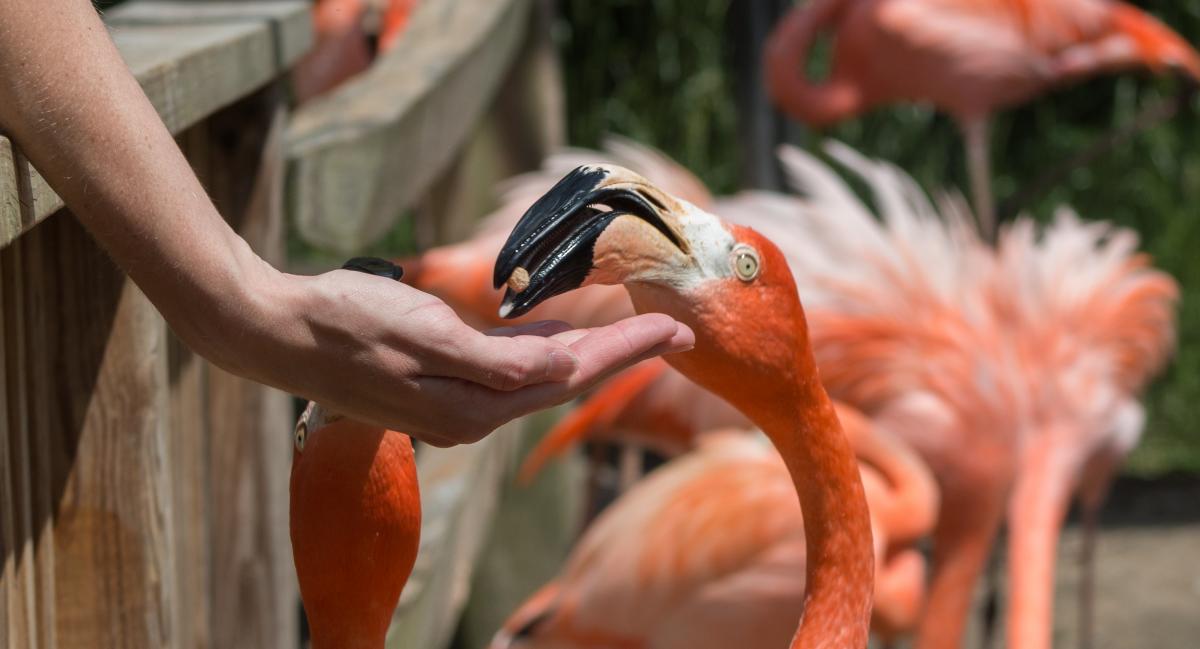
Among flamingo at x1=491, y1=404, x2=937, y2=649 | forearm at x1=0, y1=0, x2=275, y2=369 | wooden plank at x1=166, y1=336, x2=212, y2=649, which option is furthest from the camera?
flamingo at x1=491, y1=404, x2=937, y2=649

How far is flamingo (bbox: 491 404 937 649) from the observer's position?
2.72 metres

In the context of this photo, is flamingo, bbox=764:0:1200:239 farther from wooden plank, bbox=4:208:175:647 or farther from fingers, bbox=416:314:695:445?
fingers, bbox=416:314:695:445

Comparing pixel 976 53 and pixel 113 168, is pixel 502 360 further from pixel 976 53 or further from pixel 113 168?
pixel 976 53

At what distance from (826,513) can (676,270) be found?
30cm

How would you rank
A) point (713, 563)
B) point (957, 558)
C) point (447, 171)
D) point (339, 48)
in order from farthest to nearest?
point (339, 48)
point (447, 171)
point (957, 558)
point (713, 563)

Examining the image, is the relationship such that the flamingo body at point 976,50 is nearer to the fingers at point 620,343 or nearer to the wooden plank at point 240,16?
the wooden plank at point 240,16

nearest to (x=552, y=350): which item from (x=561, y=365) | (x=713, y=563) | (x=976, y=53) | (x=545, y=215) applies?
(x=561, y=365)

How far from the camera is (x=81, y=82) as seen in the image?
3.16 ft

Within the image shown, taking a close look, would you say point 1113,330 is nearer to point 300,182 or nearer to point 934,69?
point 934,69

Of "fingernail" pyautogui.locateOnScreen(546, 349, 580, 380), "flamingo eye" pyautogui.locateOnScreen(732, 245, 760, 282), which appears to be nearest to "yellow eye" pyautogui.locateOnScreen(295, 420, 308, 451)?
"fingernail" pyautogui.locateOnScreen(546, 349, 580, 380)

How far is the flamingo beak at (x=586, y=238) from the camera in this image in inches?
41.8

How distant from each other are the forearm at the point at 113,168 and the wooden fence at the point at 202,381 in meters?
0.05

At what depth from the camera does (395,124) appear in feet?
6.80

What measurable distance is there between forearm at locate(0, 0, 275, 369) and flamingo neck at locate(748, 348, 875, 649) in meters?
0.53
